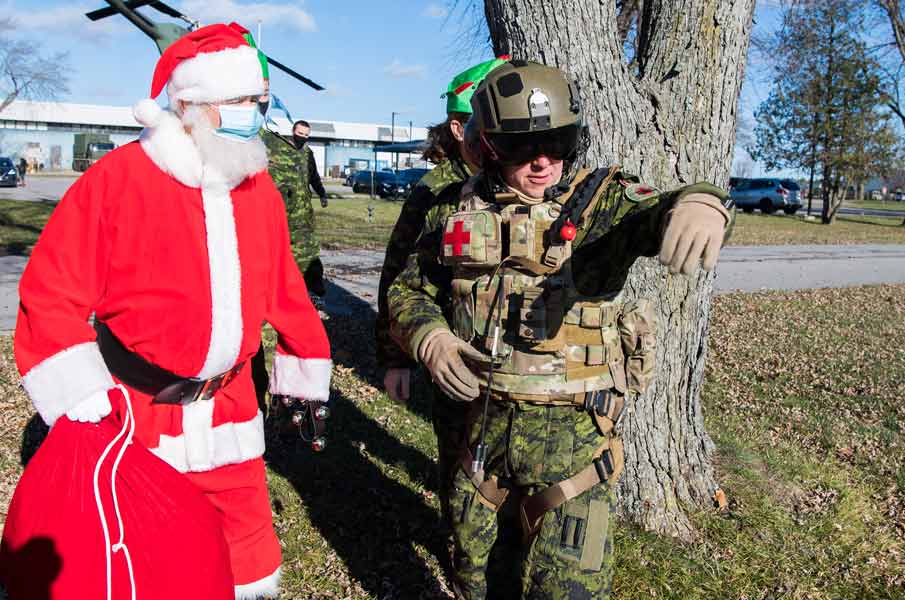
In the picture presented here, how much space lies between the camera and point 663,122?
393cm

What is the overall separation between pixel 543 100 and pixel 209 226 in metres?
1.21

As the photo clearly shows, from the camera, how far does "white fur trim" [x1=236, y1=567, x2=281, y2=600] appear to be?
9.18ft

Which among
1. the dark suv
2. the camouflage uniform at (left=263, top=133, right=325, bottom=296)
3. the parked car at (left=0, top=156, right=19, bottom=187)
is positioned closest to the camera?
the camouflage uniform at (left=263, top=133, right=325, bottom=296)

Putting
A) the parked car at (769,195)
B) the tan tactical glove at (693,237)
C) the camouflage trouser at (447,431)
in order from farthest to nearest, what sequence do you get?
the parked car at (769,195) → the camouflage trouser at (447,431) → the tan tactical glove at (693,237)

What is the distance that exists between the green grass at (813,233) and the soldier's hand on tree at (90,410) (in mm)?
18852

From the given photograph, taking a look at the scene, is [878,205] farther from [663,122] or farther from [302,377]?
[302,377]

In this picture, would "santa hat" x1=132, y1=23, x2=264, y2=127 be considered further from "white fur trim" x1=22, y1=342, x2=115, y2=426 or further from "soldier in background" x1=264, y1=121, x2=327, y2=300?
"soldier in background" x1=264, y1=121, x2=327, y2=300

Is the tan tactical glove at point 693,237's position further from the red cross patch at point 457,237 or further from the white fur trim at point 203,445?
the white fur trim at point 203,445

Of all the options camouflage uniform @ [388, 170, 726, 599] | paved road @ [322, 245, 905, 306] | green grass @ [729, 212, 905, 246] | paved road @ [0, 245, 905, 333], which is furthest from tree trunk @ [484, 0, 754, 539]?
Result: green grass @ [729, 212, 905, 246]

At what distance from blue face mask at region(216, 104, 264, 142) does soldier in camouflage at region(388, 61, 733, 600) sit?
78 cm

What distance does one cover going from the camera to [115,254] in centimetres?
249

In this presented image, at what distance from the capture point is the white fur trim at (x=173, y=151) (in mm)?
2568

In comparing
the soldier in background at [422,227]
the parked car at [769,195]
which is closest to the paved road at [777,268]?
the soldier in background at [422,227]

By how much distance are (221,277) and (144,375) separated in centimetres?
41
